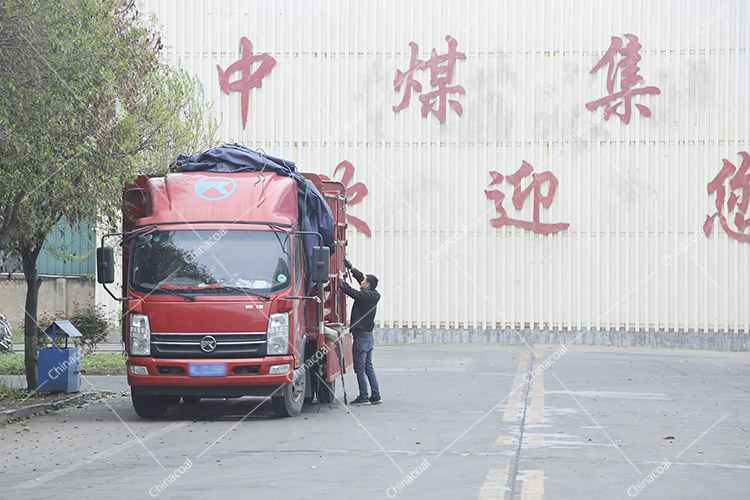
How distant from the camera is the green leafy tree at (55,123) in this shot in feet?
41.7

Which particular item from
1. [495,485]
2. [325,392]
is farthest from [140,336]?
[495,485]

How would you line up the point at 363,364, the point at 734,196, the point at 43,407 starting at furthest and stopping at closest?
the point at 734,196 → the point at 363,364 → the point at 43,407

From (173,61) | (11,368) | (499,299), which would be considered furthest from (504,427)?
(173,61)

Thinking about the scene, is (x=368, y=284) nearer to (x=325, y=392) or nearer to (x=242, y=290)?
(x=325, y=392)

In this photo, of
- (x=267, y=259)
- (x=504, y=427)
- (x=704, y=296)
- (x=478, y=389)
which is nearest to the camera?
(x=504, y=427)

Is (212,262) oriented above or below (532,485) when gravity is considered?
above

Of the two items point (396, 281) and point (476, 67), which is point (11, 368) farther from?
point (476, 67)

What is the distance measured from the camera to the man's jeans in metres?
16.0

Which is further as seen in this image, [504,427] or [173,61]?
[173,61]

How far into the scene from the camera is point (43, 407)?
15.6 metres

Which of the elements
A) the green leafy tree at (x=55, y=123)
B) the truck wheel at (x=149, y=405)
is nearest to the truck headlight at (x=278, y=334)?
the truck wheel at (x=149, y=405)

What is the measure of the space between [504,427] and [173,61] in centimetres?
2554

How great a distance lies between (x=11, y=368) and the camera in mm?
22797

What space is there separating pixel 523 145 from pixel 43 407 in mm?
22182
